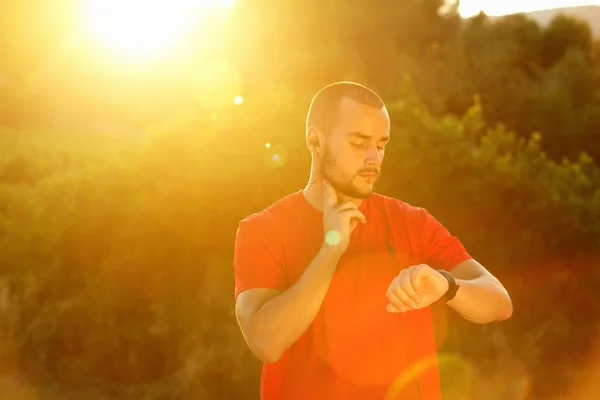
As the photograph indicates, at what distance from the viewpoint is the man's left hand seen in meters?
1.77

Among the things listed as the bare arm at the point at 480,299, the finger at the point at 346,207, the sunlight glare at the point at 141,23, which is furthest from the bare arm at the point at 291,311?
the sunlight glare at the point at 141,23

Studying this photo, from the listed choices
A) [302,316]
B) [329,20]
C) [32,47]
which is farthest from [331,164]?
[32,47]

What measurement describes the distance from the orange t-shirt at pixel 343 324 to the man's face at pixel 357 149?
189 millimetres

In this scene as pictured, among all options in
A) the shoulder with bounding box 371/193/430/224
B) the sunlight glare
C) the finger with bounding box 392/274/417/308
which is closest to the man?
the shoulder with bounding box 371/193/430/224

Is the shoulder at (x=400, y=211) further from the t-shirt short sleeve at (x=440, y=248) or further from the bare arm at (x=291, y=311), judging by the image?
the bare arm at (x=291, y=311)

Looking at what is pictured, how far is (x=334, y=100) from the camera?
2.15 meters

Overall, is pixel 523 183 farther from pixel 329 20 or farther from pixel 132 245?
Result: pixel 329 20

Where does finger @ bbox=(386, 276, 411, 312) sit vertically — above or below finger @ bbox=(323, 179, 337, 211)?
below

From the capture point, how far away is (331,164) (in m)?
2.12

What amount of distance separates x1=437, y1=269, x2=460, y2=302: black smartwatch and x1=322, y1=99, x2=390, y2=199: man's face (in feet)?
1.12

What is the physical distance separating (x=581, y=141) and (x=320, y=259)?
31.9 feet

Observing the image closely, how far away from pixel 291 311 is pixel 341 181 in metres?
0.48

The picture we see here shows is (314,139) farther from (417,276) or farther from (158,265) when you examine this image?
(158,265)

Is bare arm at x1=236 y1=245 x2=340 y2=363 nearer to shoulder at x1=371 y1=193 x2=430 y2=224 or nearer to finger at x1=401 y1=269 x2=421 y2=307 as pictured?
finger at x1=401 y1=269 x2=421 y2=307
